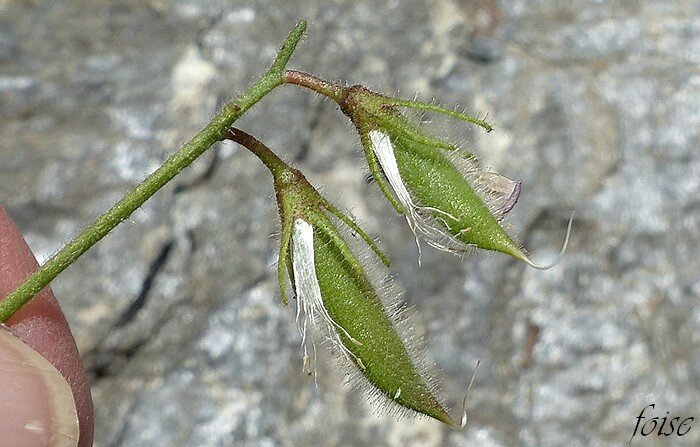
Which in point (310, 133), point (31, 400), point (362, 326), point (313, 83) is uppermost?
point (313, 83)

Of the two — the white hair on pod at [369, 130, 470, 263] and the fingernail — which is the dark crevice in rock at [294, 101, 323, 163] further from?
the fingernail

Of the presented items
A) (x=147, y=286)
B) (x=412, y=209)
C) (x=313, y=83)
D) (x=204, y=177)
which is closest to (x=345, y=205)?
(x=204, y=177)

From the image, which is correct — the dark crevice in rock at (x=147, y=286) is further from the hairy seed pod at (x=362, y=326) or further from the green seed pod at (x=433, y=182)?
the green seed pod at (x=433, y=182)

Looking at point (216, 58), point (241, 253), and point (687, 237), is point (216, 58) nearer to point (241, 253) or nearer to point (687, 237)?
point (241, 253)

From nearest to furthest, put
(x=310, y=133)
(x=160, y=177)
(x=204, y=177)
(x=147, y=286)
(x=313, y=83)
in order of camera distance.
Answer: (x=160, y=177)
(x=313, y=83)
(x=147, y=286)
(x=204, y=177)
(x=310, y=133)

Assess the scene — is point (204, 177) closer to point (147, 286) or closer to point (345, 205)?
point (147, 286)

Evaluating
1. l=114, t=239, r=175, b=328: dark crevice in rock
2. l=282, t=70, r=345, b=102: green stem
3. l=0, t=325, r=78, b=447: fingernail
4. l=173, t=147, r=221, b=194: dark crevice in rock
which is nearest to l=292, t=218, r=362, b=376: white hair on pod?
l=282, t=70, r=345, b=102: green stem
